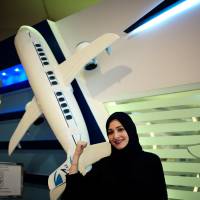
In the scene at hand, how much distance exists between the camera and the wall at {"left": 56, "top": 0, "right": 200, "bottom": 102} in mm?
1065

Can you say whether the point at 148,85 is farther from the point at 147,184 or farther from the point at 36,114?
the point at 36,114

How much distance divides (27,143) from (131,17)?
3.25 feet

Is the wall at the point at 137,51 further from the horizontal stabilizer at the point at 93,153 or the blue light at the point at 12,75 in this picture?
the blue light at the point at 12,75

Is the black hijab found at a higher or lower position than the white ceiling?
lower

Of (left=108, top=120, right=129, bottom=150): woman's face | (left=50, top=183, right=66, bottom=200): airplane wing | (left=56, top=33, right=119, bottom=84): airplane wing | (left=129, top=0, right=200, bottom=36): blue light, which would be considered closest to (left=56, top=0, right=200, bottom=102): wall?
(left=129, top=0, right=200, bottom=36): blue light

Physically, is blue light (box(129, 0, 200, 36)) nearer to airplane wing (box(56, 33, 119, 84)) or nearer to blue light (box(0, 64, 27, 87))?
airplane wing (box(56, 33, 119, 84))

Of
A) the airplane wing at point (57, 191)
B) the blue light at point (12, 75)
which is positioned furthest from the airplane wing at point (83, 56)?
the blue light at point (12, 75)

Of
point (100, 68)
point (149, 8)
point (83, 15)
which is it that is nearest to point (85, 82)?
point (100, 68)

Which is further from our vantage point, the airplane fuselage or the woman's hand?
the airplane fuselage

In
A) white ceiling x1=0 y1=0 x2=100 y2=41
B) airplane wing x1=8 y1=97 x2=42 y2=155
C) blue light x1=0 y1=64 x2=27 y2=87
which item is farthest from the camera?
blue light x1=0 y1=64 x2=27 y2=87

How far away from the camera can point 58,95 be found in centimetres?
123

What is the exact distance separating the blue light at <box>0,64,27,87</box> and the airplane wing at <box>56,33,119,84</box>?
24.1 inches

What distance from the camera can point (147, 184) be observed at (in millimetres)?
941

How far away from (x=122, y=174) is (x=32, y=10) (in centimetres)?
112
